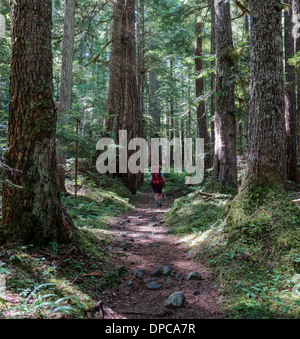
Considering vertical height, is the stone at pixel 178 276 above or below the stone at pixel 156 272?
below

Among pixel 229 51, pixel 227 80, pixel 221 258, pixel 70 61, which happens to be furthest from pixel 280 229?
pixel 70 61

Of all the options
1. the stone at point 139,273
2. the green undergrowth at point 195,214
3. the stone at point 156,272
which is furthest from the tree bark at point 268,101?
the stone at point 139,273

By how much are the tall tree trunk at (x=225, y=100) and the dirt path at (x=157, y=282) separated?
3.34 meters

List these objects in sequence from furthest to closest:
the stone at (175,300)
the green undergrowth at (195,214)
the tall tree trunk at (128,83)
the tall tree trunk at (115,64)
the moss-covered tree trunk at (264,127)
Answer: the tall tree trunk at (115,64) → the tall tree trunk at (128,83) → the green undergrowth at (195,214) → the moss-covered tree trunk at (264,127) → the stone at (175,300)

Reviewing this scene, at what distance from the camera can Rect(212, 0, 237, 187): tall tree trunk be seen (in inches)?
334

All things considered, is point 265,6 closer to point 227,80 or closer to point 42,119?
point 227,80

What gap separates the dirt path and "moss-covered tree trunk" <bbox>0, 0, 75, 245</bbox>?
1.54m

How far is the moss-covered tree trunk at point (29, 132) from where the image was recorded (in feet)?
12.7

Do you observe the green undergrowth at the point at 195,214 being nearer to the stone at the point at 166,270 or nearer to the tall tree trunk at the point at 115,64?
the stone at the point at 166,270

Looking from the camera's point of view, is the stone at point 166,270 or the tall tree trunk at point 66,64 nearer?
the stone at point 166,270

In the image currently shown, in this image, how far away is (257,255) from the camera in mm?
4035

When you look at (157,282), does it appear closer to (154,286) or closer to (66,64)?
(154,286)

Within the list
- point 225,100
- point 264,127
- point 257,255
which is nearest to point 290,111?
point 225,100

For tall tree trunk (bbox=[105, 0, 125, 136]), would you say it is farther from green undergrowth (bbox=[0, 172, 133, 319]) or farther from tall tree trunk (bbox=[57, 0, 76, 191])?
green undergrowth (bbox=[0, 172, 133, 319])
